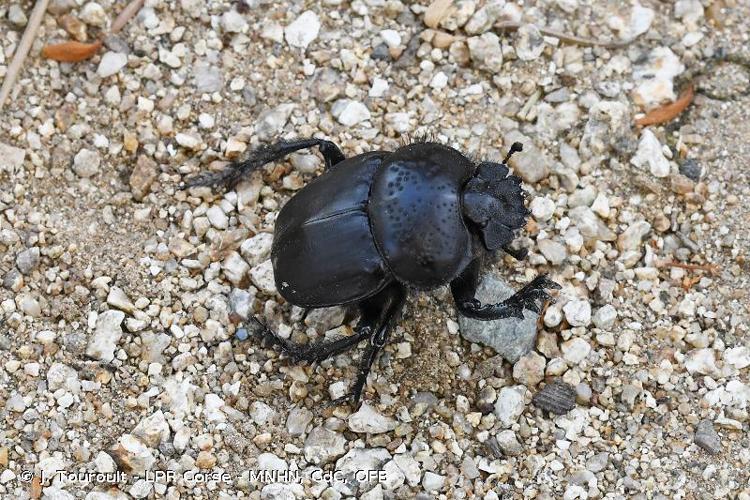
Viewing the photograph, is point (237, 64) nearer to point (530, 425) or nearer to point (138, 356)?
point (138, 356)

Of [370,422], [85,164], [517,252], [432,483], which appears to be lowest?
[432,483]

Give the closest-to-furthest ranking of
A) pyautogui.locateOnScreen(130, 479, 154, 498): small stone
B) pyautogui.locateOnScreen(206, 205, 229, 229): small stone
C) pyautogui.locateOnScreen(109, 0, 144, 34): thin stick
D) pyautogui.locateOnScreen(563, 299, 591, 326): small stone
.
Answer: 1. pyautogui.locateOnScreen(130, 479, 154, 498): small stone
2. pyautogui.locateOnScreen(563, 299, 591, 326): small stone
3. pyautogui.locateOnScreen(206, 205, 229, 229): small stone
4. pyautogui.locateOnScreen(109, 0, 144, 34): thin stick

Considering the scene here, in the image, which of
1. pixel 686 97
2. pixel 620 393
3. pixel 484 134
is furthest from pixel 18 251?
pixel 686 97

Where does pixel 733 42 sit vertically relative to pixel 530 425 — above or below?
above

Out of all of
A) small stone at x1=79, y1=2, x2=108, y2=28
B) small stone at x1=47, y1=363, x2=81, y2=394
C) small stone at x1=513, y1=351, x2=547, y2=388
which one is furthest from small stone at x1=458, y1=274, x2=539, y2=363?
small stone at x1=79, y1=2, x2=108, y2=28

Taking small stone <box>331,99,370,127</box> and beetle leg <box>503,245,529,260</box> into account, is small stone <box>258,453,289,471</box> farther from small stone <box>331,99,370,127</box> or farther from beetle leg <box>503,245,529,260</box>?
small stone <box>331,99,370,127</box>

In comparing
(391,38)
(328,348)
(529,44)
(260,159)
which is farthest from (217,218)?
(529,44)

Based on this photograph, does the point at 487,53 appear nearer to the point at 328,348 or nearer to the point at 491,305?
the point at 491,305
